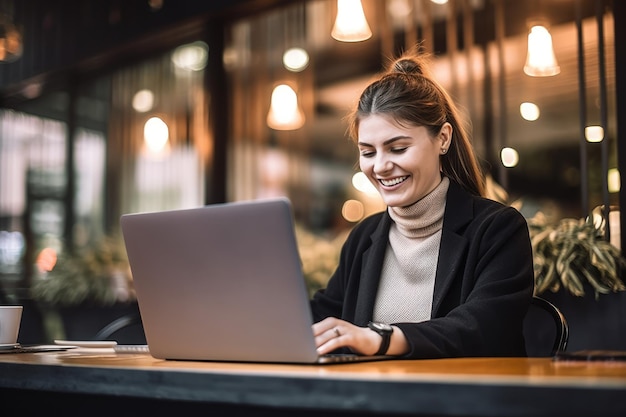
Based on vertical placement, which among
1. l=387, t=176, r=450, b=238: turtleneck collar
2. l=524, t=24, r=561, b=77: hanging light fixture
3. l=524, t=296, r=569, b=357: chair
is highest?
l=524, t=24, r=561, b=77: hanging light fixture

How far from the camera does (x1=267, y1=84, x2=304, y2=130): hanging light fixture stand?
521 cm

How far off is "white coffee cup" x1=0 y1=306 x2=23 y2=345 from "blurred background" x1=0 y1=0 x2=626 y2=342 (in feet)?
5.66

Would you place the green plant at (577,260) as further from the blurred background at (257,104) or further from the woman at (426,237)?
the woman at (426,237)

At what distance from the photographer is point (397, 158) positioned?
82.4 inches

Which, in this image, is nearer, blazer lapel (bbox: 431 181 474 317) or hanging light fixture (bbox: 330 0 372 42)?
blazer lapel (bbox: 431 181 474 317)

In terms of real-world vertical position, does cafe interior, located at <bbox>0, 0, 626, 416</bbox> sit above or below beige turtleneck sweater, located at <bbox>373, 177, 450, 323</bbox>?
above

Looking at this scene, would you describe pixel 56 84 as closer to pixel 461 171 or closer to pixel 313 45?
pixel 313 45

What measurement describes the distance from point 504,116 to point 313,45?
1.61 m

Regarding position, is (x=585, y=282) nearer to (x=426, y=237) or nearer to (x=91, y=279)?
(x=426, y=237)

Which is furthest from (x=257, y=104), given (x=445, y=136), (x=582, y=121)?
(x=445, y=136)

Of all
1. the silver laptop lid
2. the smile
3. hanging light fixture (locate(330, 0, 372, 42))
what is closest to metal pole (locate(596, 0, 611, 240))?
hanging light fixture (locate(330, 0, 372, 42))

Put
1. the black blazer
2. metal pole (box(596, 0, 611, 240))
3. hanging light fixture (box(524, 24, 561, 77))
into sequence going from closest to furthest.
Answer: the black blazer < metal pole (box(596, 0, 611, 240)) < hanging light fixture (box(524, 24, 561, 77))

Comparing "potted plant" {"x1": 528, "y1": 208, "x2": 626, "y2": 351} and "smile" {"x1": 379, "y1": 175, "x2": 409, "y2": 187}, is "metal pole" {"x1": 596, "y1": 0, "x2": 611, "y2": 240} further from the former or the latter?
"smile" {"x1": 379, "y1": 175, "x2": 409, "y2": 187}

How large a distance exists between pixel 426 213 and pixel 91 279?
383 cm
